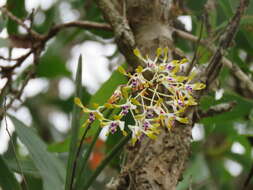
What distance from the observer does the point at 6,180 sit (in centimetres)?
96

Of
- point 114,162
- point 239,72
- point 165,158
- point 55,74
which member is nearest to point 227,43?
point 239,72

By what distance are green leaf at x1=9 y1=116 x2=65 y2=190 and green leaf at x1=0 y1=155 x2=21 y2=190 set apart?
0.30ft

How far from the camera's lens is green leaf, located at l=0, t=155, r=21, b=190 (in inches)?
37.5

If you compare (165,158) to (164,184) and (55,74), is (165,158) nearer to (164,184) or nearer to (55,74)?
(164,184)

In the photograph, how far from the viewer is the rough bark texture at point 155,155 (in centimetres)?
86

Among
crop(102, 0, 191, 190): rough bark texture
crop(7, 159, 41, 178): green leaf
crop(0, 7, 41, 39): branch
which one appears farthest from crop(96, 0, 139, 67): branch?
crop(7, 159, 41, 178): green leaf

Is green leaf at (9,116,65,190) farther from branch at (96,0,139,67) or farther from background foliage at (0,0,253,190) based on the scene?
branch at (96,0,139,67)

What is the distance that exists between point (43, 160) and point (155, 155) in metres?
0.33

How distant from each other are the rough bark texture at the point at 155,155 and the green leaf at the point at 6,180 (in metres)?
0.23

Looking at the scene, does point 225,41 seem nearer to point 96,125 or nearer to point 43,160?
point 96,125

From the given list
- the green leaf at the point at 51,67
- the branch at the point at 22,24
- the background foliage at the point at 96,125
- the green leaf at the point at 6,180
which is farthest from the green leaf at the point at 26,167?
the green leaf at the point at 51,67

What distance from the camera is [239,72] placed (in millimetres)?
1121

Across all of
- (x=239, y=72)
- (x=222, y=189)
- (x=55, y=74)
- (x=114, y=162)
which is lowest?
(x=222, y=189)

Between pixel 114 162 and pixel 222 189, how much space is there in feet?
2.75
